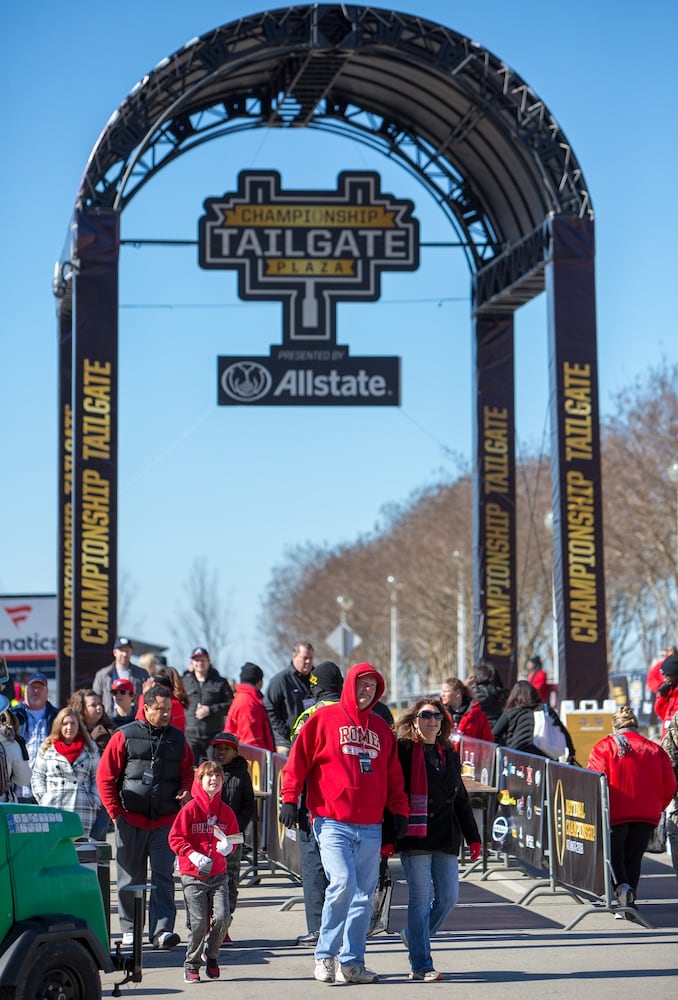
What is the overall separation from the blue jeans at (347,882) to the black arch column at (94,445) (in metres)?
14.2

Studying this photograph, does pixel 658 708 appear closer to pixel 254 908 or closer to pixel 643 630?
pixel 254 908

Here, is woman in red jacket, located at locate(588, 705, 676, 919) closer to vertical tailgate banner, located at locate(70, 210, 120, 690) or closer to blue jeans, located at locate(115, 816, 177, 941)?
blue jeans, located at locate(115, 816, 177, 941)

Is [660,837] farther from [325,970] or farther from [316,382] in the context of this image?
[316,382]

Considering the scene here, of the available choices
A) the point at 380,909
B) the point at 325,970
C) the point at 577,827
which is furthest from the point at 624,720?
the point at 325,970

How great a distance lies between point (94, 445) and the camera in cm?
2428

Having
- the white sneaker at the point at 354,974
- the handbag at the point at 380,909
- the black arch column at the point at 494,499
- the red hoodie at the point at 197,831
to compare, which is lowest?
the white sneaker at the point at 354,974

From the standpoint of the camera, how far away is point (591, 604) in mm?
24547

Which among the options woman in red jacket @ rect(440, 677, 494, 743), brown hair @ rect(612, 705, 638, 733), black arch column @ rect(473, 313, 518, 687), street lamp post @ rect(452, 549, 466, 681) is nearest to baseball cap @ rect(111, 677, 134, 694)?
woman in red jacket @ rect(440, 677, 494, 743)

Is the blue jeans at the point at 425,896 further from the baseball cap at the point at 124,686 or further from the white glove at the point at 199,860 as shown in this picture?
the baseball cap at the point at 124,686

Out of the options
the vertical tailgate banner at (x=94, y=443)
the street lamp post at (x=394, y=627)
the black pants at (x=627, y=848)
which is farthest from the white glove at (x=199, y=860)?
the street lamp post at (x=394, y=627)

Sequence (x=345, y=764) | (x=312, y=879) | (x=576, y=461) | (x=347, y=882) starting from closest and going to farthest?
(x=347, y=882), (x=345, y=764), (x=312, y=879), (x=576, y=461)

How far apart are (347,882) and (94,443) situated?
49.7 feet

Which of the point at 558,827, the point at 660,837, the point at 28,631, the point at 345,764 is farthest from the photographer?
the point at 28,631

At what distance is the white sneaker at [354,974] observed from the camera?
990 cm
